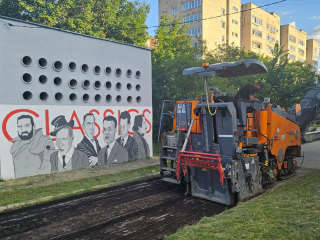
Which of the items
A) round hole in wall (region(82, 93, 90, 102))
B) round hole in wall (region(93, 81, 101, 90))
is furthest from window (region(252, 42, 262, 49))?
round hole in wall (region(82, 93, 90, 102))

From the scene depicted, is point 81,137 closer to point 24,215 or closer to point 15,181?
point 15,181

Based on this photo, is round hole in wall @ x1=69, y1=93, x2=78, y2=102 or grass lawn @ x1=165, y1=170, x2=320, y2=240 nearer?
grass lawn @ x1=165, y1=170, x2=320, y2=240

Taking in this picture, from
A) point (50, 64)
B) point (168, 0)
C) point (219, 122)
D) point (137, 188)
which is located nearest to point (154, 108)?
point (50, 64)

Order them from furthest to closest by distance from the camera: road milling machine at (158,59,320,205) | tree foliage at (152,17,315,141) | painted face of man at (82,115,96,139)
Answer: tree foliage at (152,17,315,141), painted face of man at (82,115,96,139), road milling machine at (158,59,320,205)

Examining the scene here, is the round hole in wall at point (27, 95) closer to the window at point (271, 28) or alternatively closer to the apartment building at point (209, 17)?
the apartment building at point (209, 17)

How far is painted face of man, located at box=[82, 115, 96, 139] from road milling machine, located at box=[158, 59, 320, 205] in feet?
14.4

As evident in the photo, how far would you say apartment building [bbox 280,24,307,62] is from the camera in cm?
6531

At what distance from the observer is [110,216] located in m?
6.30

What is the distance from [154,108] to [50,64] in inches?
409

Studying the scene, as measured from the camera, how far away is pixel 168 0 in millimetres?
47188

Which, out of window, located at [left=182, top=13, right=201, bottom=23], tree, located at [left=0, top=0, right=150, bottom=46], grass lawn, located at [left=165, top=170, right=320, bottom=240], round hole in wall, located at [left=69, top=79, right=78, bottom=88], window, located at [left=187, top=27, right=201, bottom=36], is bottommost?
grass lawn, located at [left=165, top=170, right=320, bottom=240]

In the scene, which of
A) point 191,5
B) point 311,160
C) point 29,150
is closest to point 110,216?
point 29,150

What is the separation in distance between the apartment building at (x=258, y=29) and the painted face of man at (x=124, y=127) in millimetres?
42248

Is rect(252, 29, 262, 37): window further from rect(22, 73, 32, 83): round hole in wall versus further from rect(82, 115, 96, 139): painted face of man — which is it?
rect(22, 73, 32, 83): round hole in wall
